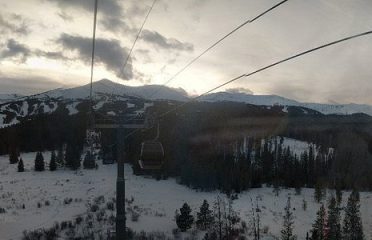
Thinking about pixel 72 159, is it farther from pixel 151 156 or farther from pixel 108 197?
pixel 151 156

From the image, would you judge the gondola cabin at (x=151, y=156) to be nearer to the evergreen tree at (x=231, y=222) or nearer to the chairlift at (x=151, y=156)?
the chairlift at (x=151, y=156)

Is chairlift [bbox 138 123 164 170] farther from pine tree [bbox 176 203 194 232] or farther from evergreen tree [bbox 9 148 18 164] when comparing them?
evergreen tree [bbox 9 148 18 164]

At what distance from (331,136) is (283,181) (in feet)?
284

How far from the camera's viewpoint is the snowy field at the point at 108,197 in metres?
60.1

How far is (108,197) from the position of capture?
7294 cm

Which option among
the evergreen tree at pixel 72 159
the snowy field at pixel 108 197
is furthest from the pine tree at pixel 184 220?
the evergreen tree at pixel 72 159

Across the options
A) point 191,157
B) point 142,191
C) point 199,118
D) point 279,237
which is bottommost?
point 279,237

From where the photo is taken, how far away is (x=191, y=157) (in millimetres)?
99250

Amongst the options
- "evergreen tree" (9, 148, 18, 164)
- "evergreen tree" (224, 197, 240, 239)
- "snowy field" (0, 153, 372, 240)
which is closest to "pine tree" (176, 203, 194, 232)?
"snowy field" (0, 153, 372, 240)

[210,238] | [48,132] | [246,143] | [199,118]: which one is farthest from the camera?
[246,143]

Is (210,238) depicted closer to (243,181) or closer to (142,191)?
(142,191)

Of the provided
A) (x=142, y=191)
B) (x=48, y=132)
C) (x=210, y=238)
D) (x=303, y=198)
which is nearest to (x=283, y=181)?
(x=303, y=198)

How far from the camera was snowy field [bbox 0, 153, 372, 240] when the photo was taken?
60.1 m

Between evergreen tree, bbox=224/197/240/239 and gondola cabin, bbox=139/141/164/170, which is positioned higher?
gondola cabin, bbox=139/141/164/170
